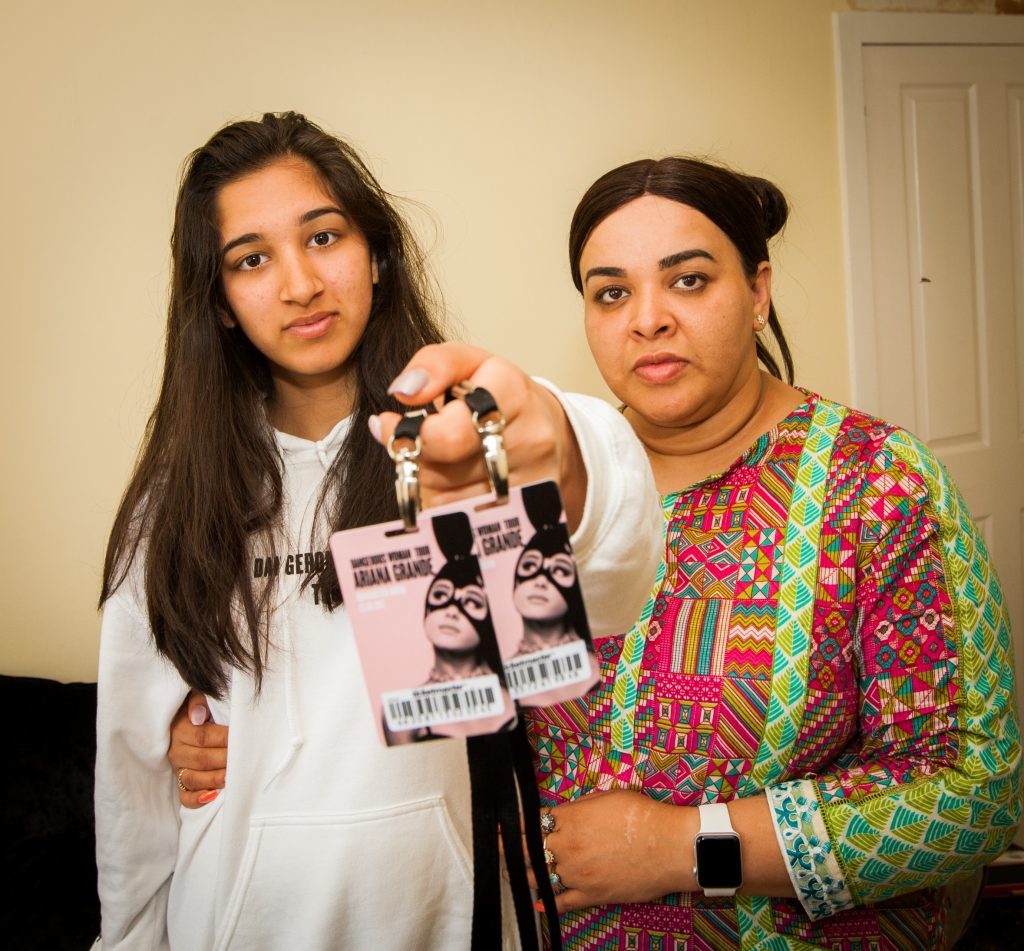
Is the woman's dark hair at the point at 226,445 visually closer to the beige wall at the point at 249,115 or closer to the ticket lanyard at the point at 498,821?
the ticket lanyard at the point at 498,821

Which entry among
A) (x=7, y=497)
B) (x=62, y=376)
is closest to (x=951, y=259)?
(x=62, y=376)

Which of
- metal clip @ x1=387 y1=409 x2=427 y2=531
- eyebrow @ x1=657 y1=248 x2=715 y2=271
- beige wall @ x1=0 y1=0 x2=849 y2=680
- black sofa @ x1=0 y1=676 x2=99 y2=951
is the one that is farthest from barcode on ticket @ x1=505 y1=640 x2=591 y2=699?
beige wall @ x1=0 y1=0 x2=849 y2=680

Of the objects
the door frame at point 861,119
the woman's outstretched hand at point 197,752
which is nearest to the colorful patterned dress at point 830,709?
the woman's outstretched hand at point 197,752

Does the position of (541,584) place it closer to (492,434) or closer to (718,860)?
(492,434)

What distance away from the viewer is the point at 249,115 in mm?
2088

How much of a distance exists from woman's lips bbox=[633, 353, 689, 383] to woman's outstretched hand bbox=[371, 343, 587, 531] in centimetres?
62

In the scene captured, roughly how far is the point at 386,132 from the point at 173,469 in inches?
55.6

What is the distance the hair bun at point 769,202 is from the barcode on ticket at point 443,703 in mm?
1049

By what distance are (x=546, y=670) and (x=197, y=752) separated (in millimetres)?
754

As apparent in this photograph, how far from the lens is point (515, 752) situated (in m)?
0.57

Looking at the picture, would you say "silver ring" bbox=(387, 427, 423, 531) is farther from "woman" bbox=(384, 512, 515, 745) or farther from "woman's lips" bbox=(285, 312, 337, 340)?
"woman's lips" bbox=(285, 312, 337, 340)

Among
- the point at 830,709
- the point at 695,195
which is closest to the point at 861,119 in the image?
the point at 695,195

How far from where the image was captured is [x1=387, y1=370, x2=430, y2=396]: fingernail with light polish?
511 millimetres

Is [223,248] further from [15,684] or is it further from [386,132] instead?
[15,684]
